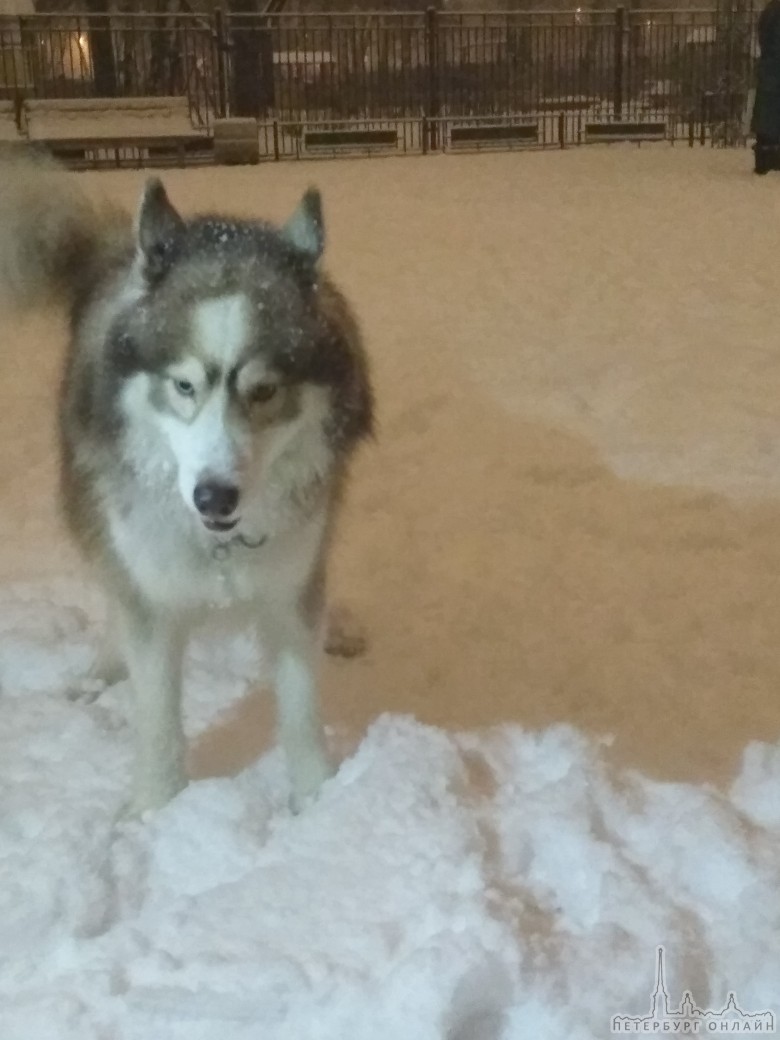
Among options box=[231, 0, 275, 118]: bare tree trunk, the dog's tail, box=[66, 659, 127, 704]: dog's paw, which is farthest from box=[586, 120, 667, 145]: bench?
box=[66, 659, 127, 704]: dog's paw

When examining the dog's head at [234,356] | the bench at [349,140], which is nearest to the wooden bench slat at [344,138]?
the bench at [349,140]

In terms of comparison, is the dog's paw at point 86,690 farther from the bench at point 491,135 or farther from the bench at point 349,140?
the bench at point 491,135

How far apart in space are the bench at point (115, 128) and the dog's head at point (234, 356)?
11.8 meters

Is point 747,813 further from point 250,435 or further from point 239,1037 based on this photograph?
point 250,435

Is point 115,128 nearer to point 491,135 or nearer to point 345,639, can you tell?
point 491,135

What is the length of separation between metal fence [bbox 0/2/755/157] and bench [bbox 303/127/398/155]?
2 cm

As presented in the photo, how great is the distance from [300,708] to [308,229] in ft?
3.31

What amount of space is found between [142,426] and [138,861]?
2.78ft

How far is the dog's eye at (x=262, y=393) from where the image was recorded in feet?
6.53

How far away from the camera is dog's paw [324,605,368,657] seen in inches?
127

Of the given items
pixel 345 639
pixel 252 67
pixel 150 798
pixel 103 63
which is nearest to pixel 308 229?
pixel 150 798

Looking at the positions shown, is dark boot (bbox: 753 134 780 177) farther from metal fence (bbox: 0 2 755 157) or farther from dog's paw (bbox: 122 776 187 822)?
dog's paw (bbox: 122 776 187 822)

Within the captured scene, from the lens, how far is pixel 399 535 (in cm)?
393

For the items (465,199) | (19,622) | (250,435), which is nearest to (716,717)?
(250,435)
